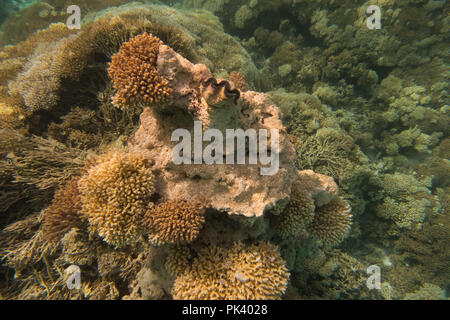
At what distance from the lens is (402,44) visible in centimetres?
792

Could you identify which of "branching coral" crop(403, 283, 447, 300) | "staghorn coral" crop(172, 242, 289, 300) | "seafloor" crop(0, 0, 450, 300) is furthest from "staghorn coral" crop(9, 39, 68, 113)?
"branching coral" crop(403, 283, 447, 300)

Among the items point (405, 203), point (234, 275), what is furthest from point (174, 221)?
point (405, 203)

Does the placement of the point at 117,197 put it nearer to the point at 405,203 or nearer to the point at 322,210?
the point at 322,210

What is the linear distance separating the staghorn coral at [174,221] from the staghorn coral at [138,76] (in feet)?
4.09

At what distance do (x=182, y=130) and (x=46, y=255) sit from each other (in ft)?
10.3

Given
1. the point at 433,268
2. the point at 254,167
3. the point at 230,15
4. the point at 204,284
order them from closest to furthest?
the point at 204,284, the point at 254,167, the point at 433,268, the point at 230,15

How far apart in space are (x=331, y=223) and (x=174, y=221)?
8.56 feet

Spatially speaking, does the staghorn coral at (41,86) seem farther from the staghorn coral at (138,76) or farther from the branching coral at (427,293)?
the branching coral at (427,293)

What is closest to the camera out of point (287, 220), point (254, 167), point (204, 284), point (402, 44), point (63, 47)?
point (204, 284)

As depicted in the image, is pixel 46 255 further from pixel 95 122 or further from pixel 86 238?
pixel 95 122

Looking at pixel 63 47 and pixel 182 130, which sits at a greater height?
pixel 63 47

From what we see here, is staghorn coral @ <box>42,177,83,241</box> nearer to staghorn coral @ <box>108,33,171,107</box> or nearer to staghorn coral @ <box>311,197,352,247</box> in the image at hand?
staghorn coral @ <box>108,33,171,107</box>

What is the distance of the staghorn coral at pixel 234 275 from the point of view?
7.83 feet

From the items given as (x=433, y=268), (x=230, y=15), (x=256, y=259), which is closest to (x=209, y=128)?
(x=256, y=259)
